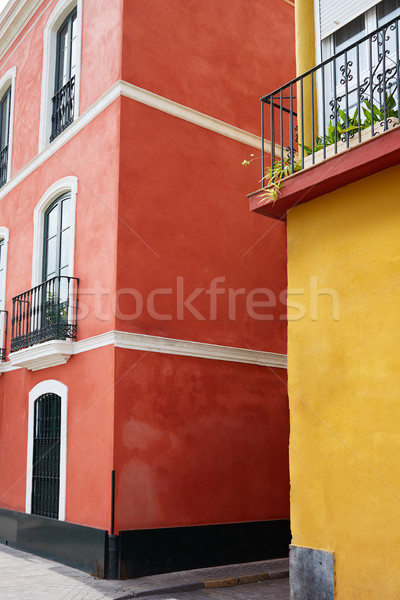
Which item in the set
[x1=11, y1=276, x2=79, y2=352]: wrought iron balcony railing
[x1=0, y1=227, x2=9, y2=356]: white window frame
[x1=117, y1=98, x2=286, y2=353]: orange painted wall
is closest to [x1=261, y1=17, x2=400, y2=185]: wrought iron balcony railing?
[x1=117, y1=98, x2=286, y2=353]: orange painted wall

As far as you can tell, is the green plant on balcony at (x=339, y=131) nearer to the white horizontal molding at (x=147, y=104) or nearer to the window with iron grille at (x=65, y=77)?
the white horizontal molding at (x=147, y=104)

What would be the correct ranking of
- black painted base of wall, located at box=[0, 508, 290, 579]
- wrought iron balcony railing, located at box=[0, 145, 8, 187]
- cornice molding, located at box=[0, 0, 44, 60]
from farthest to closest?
wrought iron balcony railing, located at box=[0, 145, 8, 187] → cornice molding, located at box=[0, 0, 44, 60] → black painted base of wall, located at box=[0, 508, 290, 579]

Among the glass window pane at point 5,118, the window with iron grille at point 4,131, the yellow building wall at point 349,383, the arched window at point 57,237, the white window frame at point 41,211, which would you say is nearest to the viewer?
the yellow building wall at point 349,383

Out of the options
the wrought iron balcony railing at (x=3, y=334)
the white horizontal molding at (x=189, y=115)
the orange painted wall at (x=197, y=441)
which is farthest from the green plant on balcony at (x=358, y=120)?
the wrought iron balcony railing at (x=3, y=334)

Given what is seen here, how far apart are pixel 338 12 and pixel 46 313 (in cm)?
642

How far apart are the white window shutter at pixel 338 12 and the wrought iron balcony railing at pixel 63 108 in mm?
5203

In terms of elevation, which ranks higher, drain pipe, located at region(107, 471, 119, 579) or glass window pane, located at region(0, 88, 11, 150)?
glass window pane, located at region(0, 88, 11, 150)

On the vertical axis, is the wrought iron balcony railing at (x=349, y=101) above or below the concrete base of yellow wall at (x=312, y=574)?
above

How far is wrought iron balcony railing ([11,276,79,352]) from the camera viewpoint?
407 inches

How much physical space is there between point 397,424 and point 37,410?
24.0 feet

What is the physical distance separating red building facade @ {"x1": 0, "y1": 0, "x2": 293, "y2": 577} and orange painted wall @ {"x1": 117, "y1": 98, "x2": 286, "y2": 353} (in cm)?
3

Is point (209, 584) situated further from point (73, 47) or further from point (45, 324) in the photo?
point (73, 47)

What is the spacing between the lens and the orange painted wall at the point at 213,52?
35.1 ft

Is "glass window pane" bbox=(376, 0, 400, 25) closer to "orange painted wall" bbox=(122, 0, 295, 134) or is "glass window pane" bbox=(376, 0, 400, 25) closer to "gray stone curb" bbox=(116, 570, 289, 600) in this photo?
"orange painted wall" bbox=(122, 0, 295, 134)
